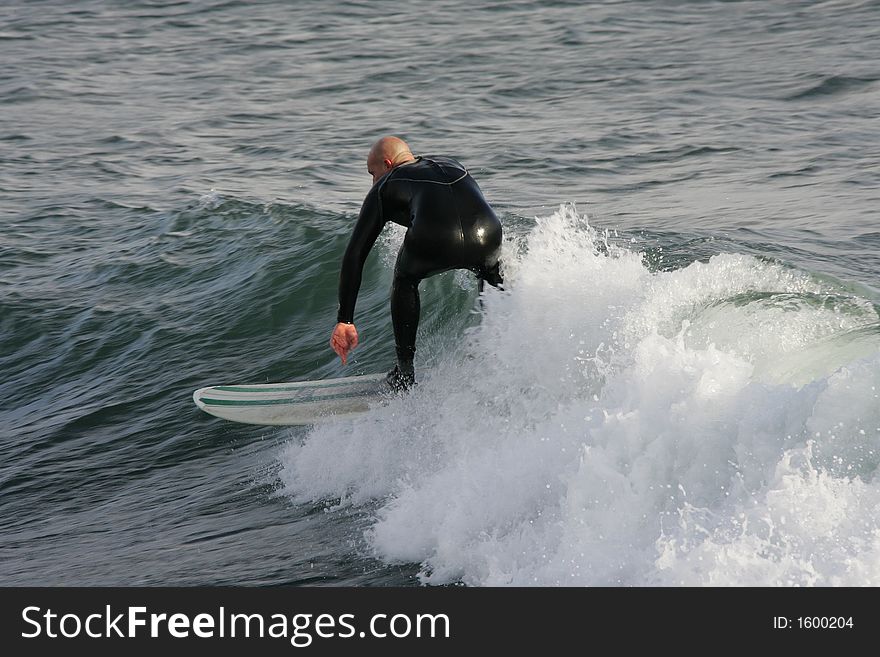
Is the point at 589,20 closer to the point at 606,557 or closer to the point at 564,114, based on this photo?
the point at 564,114

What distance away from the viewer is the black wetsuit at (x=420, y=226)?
20.6 feet

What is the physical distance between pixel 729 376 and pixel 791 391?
0.37m

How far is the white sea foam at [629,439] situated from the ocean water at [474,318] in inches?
0.7

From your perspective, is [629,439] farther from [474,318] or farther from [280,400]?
[474,318]

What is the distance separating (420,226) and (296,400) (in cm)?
174

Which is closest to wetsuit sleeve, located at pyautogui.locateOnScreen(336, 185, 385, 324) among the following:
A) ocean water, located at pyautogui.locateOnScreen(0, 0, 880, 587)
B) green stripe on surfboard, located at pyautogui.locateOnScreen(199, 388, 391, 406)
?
green stripe on surfboard, located at pyautogui.locateOnScreen(199, 388, 391, 406)

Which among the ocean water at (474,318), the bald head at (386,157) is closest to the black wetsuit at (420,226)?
the bald head at (386,157)

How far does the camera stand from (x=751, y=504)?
4633 millimetres

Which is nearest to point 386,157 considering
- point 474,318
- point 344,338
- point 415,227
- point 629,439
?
point 415,227

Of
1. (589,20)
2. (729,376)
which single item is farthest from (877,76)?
(729,376)

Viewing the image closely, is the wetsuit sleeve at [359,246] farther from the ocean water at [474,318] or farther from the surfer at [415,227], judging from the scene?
the ocean water at [474,318]

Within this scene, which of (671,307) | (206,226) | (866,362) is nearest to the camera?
(866,362)

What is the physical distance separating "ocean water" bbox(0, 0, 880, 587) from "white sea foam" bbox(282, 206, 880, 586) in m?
0.02

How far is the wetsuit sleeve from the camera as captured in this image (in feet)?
20.8
